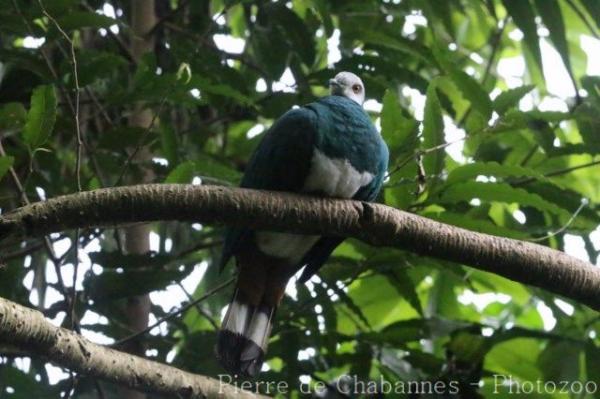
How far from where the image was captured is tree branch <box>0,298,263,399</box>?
2.04 metres

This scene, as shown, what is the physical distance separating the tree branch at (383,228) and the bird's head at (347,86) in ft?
3.49

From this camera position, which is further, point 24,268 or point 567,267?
point 24,268

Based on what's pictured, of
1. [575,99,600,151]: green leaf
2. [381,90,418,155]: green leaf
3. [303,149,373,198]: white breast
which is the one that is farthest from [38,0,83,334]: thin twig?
[575,99,600,151]: green leaf

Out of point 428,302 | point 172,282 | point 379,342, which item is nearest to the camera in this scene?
point 172,282

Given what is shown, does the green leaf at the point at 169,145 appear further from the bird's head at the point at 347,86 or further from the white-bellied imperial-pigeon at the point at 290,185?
the bird's head at the point at 347,86

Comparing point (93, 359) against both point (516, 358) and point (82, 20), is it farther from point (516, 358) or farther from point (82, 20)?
point (516, 358)

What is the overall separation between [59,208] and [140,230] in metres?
1.35

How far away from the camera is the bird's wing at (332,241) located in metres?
2.90

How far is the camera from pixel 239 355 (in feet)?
9.54

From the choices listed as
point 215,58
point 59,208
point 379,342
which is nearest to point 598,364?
point 379,342

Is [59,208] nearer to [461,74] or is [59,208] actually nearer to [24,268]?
[24,268]

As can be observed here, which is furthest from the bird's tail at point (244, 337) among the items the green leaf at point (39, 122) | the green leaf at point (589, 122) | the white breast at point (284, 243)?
the green leaf at point (589, 122)

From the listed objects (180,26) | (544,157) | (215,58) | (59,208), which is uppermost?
(180,26)

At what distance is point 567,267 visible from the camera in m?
2.23
